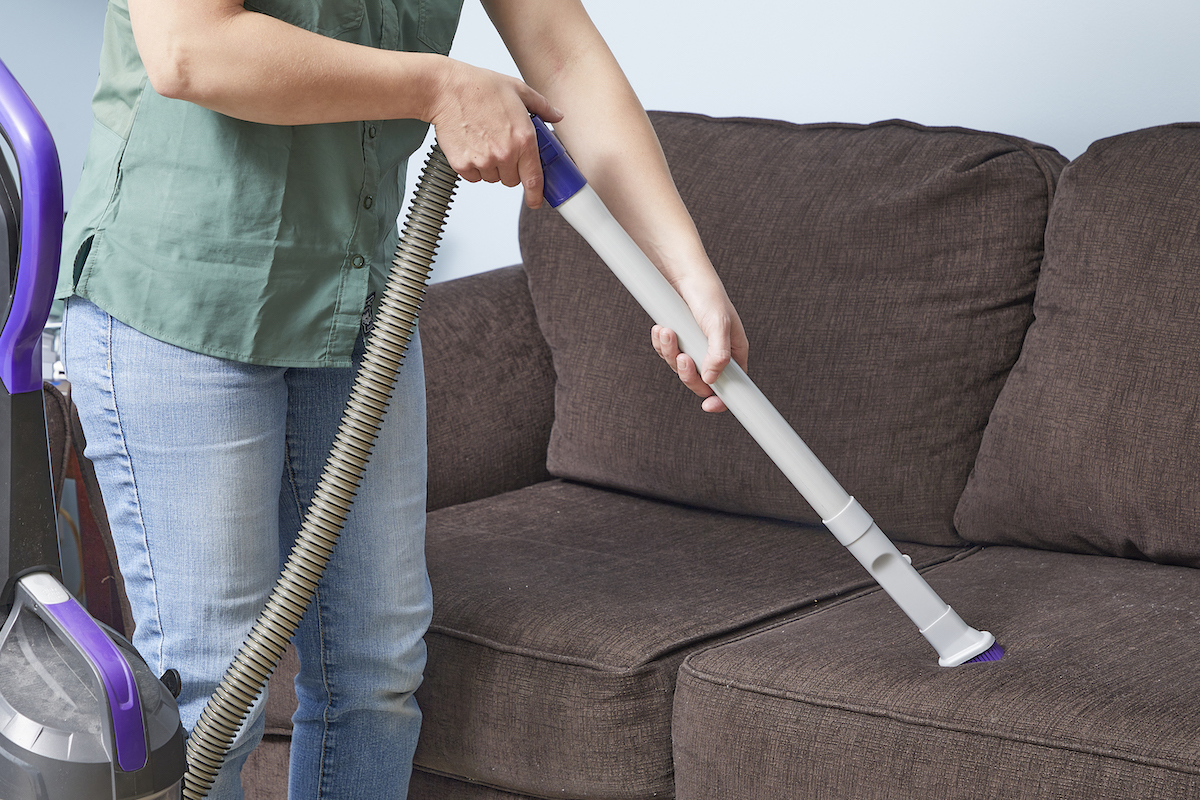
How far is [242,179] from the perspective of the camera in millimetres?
957

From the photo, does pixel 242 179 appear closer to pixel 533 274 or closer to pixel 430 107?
pixel 430 107

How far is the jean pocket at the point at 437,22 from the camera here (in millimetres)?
1085

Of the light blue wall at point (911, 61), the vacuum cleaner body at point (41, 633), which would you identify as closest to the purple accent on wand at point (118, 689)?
the vacuum cleaner body at point (41, 633)

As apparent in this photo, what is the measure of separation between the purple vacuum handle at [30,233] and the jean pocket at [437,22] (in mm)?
463

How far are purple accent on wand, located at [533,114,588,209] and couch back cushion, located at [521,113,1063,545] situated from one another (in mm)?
704

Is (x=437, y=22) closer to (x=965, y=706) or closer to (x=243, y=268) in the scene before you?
(x=243, y=268)

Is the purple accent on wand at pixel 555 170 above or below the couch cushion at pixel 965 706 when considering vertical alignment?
above

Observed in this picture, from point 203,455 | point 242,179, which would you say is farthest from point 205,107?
point 203,455

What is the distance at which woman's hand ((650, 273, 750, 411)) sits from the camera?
1051mm

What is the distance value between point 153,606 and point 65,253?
12.3 inches

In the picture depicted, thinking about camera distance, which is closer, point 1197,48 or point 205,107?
point 205,107

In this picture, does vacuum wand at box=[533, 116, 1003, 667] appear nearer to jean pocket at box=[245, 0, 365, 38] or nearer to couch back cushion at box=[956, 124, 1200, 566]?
jean pocket at box=[245, 0, 365, 38]

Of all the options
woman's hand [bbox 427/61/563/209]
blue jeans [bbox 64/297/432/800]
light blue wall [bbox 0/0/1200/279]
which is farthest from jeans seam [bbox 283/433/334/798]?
light blue wall [bbox 0/0/1200/279]

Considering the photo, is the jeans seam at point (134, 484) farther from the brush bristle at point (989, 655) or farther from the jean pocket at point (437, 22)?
the brush bristle at point (989, 655)
